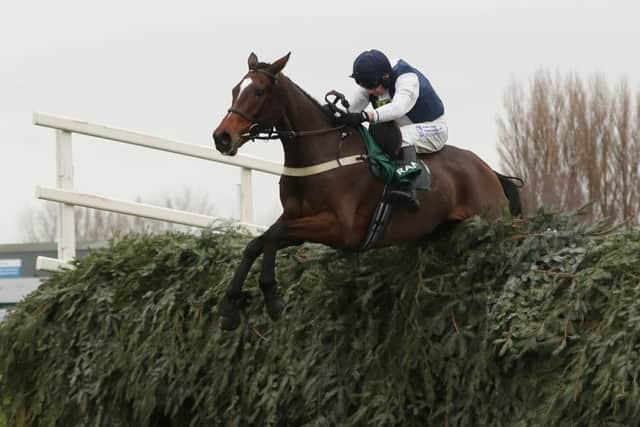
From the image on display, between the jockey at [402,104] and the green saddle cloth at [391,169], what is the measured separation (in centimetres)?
6

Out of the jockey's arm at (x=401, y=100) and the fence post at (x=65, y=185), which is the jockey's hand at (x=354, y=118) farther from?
the fence post at (x=65, y=185)

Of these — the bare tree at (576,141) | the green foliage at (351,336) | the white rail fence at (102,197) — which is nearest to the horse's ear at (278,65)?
the green foliage at (351,336)

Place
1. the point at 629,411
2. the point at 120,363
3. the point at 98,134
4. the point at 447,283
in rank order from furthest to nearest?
the point at 98,134
the point at 120,363
the point at 447,283
the point at 629,411

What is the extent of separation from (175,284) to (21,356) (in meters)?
1.55

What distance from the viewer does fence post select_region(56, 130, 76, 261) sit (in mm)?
9781

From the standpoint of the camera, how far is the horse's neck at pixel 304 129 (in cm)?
748

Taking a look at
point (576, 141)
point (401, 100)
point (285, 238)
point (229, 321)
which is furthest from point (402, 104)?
point (576, 141)

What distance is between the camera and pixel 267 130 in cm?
743

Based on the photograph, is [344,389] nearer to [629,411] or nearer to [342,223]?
[342,223]

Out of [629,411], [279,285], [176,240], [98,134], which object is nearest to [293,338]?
[279,285]

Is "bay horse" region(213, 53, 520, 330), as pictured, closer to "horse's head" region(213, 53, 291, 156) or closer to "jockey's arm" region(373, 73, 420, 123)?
"horse's head" region(213, 53, 291, 156)

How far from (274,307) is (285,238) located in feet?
→ 1.34

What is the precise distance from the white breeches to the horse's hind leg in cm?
118

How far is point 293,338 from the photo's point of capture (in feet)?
24.7
